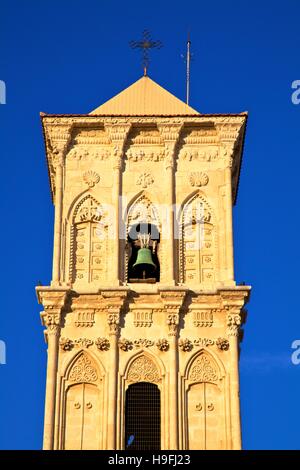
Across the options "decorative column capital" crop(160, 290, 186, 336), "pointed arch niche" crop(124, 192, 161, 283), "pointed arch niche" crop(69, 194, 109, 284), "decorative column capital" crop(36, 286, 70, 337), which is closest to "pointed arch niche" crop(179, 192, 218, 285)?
"pointed arch niche" crop(124, 192, 161, 283)

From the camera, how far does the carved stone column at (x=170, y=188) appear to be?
4728 centimetres

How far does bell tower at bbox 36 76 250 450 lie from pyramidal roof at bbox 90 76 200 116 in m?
0.08

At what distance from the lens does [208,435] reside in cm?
4497

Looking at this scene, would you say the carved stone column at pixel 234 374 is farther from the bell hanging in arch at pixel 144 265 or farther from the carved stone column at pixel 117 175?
the carved stone column at pixel 117 175

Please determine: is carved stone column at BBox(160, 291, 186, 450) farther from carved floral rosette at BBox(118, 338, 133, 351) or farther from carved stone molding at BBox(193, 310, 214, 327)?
carved floral rosette at BBox(118, 338, 133, 351)

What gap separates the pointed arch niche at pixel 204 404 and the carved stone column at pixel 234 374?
0.86 ft

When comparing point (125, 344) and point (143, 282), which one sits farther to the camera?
point (143, 282)

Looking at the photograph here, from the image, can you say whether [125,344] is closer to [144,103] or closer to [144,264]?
[144,264]

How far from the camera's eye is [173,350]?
4594cm

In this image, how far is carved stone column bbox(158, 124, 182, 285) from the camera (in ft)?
155

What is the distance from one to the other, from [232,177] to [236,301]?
5.24 metres

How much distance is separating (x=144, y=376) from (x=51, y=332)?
2.92m

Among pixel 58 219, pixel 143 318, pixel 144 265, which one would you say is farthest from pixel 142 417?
pixel 58 219

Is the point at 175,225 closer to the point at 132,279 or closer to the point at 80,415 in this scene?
the point at 132,279
